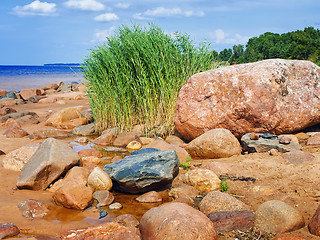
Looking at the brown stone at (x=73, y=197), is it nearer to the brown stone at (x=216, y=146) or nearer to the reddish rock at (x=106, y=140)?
the brown stone at (x=216, y=146)

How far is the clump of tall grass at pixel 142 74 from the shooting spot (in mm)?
7777

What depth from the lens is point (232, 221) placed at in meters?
3.61

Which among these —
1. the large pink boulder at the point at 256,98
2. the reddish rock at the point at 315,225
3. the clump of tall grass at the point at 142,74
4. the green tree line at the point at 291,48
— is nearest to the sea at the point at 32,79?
the clump of tall grass at the point at 142,74

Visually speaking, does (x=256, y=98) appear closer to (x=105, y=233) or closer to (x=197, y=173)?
(x=197, y=173)

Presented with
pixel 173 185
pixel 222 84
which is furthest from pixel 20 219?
pixel 222 84

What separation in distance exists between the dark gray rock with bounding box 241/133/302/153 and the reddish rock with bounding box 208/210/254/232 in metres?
2.42

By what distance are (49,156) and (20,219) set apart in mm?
1245

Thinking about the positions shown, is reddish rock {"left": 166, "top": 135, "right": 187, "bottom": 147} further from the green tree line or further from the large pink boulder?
the green tree line

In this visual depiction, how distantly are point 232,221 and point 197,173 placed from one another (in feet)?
4.42

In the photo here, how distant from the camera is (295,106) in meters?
6.55

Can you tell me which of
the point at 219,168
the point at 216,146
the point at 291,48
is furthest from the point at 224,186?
the point at 291,48

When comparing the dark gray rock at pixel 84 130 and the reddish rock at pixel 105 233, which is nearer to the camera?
the reddish rock at pixel 105 233

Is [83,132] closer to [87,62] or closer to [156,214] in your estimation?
[87,62]

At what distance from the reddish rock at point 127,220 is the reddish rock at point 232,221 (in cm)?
94
